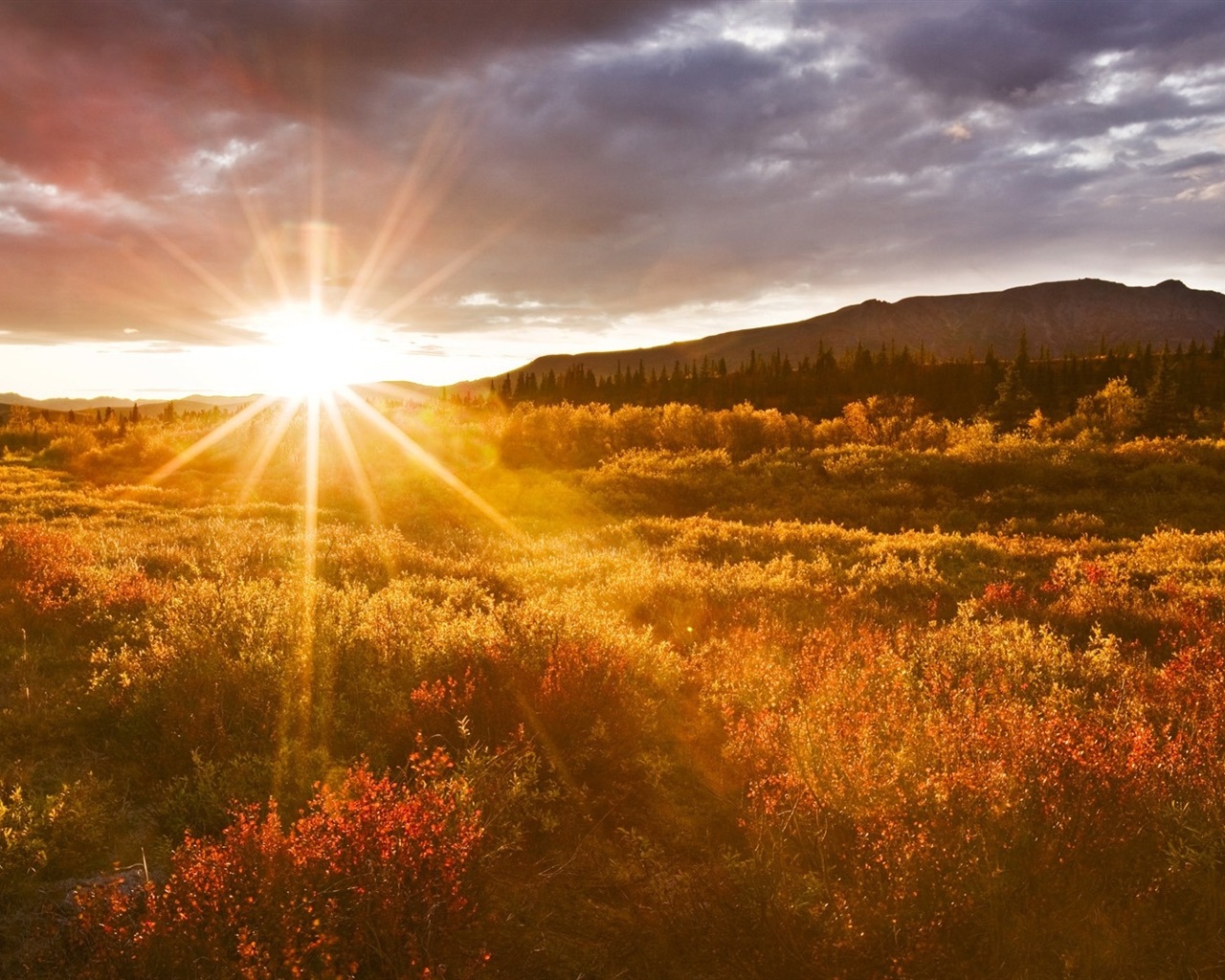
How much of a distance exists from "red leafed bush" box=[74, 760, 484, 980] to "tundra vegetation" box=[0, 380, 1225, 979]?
0.02 meters

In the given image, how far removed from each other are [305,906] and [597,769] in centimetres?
230

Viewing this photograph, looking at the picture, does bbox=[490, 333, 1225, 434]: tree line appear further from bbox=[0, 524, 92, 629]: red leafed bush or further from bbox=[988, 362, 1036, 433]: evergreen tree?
bbox=[0, 524, 92, 629]: red leafed bush

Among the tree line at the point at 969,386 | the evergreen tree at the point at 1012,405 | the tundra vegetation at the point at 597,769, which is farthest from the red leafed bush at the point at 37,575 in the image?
the evergreen tree at the point at 1012,405

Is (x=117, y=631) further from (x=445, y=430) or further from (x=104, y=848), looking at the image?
(x=445, y=430)

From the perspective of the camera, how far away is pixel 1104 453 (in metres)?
25.2

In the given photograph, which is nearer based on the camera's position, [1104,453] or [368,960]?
[368,960]

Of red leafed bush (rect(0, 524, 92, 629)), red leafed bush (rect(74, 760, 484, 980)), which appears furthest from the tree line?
red leafed bush (rect(74, 760, 484, 980))

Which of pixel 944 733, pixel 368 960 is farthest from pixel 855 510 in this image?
pixel 368 960

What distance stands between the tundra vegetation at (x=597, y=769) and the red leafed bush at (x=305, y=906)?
2 centimetres

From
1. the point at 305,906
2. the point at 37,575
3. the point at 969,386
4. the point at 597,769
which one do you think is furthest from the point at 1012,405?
the point at 305,906

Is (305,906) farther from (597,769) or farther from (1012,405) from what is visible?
(1012,405)

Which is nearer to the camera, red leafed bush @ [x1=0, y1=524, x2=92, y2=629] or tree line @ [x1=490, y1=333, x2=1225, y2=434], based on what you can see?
red leafed bush @ [x1=0, y1=524, x2=92, y2=629]

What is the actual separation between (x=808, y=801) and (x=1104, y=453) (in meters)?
26.1

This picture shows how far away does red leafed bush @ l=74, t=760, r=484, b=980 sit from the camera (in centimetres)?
303
